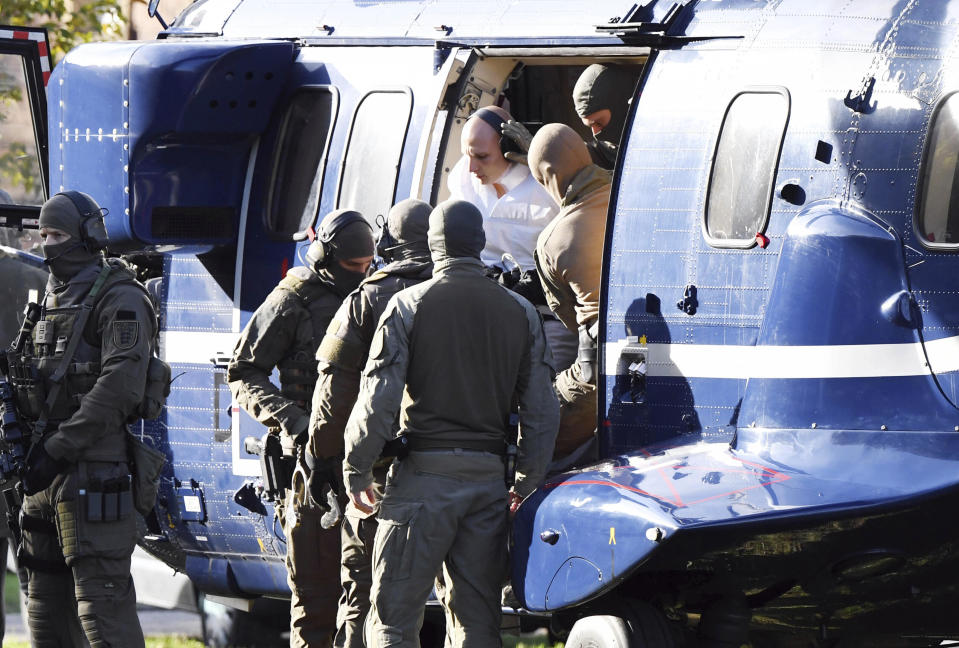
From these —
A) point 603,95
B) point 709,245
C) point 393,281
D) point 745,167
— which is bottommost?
point 393,281

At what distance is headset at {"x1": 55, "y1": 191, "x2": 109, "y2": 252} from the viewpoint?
8172mm

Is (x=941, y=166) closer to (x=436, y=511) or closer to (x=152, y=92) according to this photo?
(x=436, y=511)

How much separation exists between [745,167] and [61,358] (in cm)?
330

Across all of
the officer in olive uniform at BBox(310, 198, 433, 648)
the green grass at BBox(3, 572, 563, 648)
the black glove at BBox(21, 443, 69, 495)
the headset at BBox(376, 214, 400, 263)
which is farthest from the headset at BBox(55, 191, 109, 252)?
the green grass at BBox(3, 572, 563, 648)

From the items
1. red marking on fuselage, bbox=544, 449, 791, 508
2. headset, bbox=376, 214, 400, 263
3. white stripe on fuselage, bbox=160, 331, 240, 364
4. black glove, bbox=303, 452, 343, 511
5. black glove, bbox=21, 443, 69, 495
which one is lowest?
black glove, bbox=21, 443, 69, 495

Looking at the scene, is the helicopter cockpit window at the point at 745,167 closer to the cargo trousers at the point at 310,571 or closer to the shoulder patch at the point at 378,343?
the shoulder patch at the point at 378,343

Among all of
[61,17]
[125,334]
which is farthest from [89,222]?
[61,17]

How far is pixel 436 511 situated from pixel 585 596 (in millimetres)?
671

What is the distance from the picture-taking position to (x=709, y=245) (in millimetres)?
7176

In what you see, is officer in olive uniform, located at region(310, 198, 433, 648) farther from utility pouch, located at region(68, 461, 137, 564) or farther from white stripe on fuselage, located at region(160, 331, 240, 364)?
white stripe on fuselage, located at region(160, 331, 240, 364)

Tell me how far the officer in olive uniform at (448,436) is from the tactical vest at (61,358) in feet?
6.03

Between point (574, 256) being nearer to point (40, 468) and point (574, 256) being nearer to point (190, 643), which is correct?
point (40, 468)

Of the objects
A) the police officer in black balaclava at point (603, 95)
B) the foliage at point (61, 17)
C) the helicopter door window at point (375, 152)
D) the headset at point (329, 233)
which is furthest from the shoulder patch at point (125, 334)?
the foliage at point (61, 17)

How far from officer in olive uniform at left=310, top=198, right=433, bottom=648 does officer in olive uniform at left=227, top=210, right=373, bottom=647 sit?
0.29m
